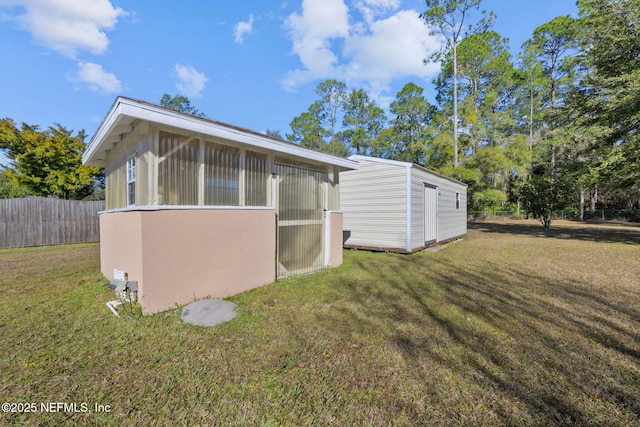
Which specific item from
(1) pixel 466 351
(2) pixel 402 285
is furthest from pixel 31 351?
(2) pixel 402 285

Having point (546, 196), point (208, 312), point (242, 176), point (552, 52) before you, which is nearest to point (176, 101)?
point (242, 176)

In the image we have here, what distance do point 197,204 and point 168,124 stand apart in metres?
1.10

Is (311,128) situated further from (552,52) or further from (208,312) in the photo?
(208,312)

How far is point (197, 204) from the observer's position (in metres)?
3.74

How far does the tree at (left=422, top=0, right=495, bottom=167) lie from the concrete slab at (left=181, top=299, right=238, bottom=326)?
1762cm

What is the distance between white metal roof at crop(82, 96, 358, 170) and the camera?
120 inches

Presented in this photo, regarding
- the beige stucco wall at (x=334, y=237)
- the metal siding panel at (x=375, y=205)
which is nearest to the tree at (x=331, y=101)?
the metal siding panel at (x=375, y=205)

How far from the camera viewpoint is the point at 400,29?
46.5 ft

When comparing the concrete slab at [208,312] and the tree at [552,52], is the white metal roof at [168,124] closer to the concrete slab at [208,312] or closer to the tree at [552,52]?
the concrete slab at [208,312]

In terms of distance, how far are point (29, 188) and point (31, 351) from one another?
1555 cm

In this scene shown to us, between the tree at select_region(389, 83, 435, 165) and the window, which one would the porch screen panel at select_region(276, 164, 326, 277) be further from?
the tree at select_region(389, 83, 435, 165)

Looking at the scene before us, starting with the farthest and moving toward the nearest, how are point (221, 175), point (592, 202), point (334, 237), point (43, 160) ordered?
point (592, 202) < point (43, 160) < point (334, 237) < point (221, 175)

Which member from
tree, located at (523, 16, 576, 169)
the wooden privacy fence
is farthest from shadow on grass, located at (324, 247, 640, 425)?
tree, located at (523, 16, 576, 169)

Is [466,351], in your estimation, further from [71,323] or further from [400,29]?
[400,29]
